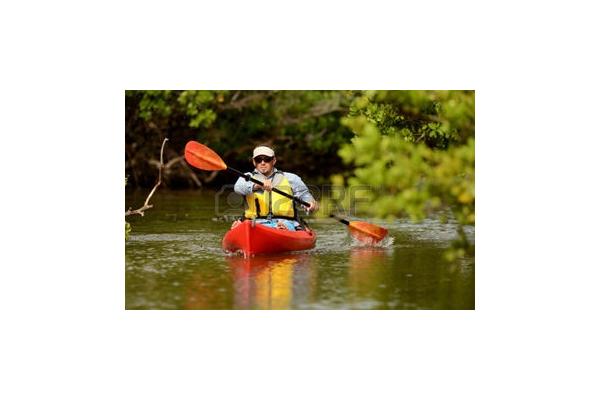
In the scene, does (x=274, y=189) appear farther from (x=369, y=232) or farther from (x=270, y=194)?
(x=369, y=232)

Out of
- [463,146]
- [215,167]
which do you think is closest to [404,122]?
[463,146]

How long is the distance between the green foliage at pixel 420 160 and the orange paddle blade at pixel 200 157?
249cm

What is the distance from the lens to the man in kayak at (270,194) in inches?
402

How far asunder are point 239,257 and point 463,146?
3.54 m

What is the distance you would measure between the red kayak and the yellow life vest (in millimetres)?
277

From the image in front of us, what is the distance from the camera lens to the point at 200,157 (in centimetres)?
1020

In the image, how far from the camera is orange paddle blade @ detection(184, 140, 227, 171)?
10.1 metres

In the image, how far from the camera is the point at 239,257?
1027 centimetres

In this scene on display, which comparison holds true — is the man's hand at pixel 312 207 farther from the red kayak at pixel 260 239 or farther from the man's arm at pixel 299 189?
the red kayak at pixel 260 239

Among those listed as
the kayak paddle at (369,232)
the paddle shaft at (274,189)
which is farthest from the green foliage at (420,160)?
the kayak paddle at (369,232)

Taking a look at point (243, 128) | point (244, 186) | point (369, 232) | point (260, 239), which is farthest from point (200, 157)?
point (243, 128)

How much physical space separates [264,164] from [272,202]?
44 centimetres

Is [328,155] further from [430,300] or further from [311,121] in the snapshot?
[430,300]
